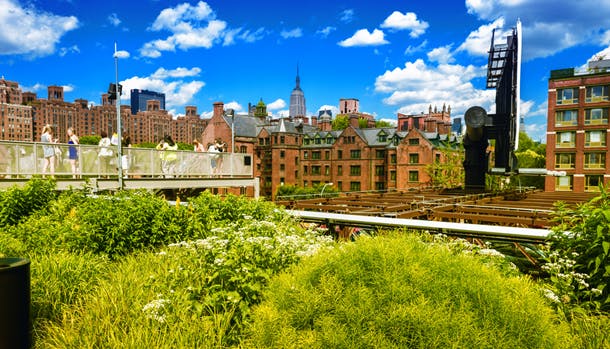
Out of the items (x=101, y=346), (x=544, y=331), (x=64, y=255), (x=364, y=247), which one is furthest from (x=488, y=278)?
(x=64, y=255)

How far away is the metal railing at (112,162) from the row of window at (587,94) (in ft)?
172

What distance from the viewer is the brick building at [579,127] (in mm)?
52188

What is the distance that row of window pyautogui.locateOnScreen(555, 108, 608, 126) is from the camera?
52375 millimetres

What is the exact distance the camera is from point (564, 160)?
5519cm

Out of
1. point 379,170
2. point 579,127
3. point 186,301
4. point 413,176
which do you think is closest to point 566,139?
point 579,127

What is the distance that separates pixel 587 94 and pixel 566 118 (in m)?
3.78

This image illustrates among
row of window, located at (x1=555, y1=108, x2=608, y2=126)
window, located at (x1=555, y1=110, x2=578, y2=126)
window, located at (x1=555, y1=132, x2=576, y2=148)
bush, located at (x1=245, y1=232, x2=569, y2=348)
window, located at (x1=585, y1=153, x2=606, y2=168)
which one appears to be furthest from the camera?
window, located at (x1=555, y1=132, x2=576, y2=148)

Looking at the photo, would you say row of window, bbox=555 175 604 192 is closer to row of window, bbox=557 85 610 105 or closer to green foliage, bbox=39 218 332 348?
row of window, bbox=557 85 610 105

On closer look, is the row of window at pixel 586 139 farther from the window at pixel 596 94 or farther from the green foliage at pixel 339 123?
the green foliage at pixel 339 123

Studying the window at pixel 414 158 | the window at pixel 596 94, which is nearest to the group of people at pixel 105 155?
the window at pixel 414 158

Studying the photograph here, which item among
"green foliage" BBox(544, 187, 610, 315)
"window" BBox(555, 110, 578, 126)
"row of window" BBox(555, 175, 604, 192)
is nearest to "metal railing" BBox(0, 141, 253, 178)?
"green foliage" BBox(544, 187, 610, 315)

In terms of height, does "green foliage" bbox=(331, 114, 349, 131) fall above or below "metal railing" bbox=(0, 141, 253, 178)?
above

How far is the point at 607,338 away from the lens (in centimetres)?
369

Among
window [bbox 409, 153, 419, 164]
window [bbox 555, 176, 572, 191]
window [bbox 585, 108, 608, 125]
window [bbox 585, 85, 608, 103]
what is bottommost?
window [bbox 555, 176, 572, 191]
